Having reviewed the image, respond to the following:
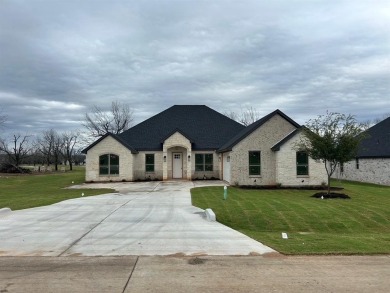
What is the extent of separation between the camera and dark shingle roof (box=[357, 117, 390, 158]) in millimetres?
33062

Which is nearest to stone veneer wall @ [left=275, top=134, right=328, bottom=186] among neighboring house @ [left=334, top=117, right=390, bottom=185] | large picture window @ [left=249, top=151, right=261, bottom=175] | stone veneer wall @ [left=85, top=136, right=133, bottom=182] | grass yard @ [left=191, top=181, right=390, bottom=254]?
large picture window @ [left=249, top=151, right=261, bottom=175]

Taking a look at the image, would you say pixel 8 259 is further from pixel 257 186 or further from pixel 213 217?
pixel 257 186

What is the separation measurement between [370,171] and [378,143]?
2.84 meters

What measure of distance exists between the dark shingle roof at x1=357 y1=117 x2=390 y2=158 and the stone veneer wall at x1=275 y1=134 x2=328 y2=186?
27.7ft

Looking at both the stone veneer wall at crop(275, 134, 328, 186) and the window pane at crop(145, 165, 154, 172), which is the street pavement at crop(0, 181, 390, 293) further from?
the window pane at crop(145, 165, 154, 172)

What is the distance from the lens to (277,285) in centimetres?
602

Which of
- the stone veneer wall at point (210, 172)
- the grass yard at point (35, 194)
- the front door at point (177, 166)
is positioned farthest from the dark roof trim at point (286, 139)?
the grass yard at point (35, 194)

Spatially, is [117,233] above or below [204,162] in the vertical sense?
below

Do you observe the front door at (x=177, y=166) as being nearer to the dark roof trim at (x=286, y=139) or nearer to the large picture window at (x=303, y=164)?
the dark roof trim at (x=286, y=139)

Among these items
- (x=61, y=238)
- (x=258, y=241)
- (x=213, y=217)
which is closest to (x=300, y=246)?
(x=258, y=241)

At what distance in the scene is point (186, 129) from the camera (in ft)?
120

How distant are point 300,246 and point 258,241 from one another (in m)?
1.13

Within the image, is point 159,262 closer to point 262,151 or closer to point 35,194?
point 35,194

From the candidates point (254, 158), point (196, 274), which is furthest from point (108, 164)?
point (196, 274)
